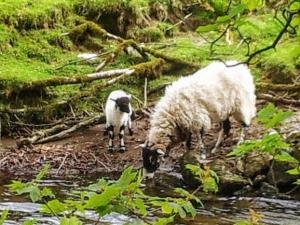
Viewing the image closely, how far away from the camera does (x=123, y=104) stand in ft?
37.4

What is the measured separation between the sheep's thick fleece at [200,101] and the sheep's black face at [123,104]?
4.32 ft

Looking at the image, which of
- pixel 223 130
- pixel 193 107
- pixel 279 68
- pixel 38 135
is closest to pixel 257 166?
pixel 193 107

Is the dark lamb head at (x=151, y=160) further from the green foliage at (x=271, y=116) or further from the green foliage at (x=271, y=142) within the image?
the green foliage at (x=271, y=116)

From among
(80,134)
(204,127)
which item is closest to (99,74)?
(80,134)

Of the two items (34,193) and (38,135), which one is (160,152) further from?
(34,193)

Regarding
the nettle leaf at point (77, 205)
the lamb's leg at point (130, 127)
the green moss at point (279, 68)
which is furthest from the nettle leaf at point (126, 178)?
the green moss at point (279, 68)

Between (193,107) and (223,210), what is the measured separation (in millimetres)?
2087

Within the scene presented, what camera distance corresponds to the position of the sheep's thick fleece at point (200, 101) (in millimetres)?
9867

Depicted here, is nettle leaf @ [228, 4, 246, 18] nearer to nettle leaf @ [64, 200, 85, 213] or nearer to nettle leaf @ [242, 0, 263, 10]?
nettle leaf @ [242, 0, 263, 10]

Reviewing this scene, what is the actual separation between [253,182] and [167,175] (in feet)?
4.73

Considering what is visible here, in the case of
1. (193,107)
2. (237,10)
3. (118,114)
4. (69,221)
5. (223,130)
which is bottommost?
(223,130)

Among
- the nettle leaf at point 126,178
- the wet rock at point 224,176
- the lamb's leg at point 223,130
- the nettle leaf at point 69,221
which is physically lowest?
the wet rock at point 224,176

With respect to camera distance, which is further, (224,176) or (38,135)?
(38,135)

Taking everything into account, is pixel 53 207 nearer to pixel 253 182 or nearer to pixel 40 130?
pixel 253 182
